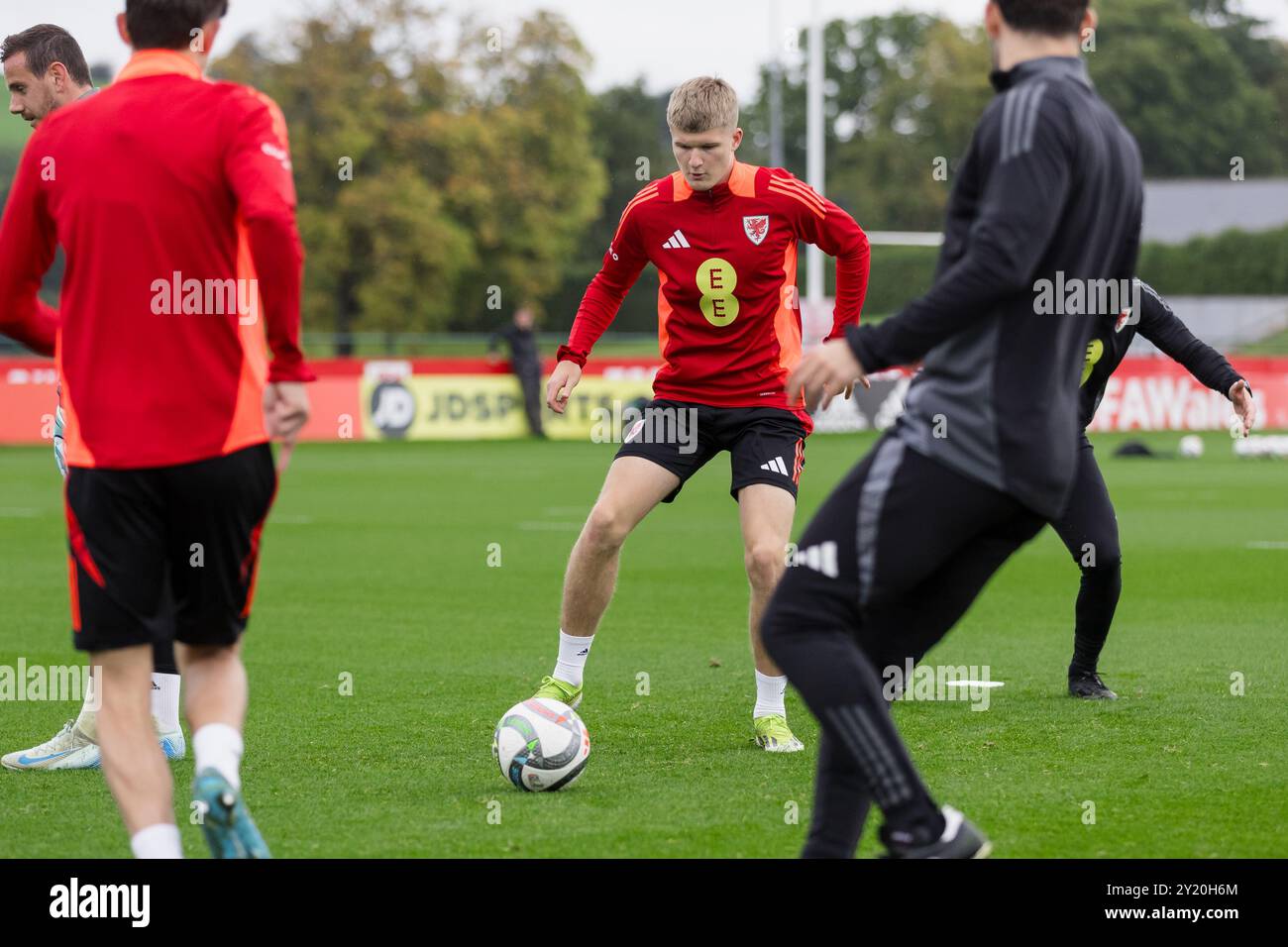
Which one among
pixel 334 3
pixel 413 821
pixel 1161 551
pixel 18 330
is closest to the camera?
pixel 18 330

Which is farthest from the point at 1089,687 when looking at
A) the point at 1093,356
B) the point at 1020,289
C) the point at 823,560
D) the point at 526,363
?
the point at 526,363

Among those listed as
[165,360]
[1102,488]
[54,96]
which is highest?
[54,96]

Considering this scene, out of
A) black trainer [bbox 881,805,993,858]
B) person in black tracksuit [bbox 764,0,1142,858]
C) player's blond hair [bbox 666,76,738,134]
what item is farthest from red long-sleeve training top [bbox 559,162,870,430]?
black trainer [bbox 881,805,993,858]

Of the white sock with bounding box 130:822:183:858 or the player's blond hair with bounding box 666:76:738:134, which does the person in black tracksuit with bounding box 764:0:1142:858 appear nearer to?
the white sock with bounding box 130:822:183:858

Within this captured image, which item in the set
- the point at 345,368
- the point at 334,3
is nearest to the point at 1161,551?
the point at 345,368

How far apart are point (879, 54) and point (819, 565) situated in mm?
79441

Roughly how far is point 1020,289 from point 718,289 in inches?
123

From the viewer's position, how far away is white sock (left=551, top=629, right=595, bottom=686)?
695cm

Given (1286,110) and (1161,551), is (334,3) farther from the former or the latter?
(1286,110)

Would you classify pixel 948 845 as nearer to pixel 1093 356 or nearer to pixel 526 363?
pixel 1093 356

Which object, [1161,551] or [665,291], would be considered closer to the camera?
[665,291]

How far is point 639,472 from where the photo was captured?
22.3ft

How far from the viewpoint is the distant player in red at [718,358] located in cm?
677

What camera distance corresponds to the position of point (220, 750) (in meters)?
4.23
